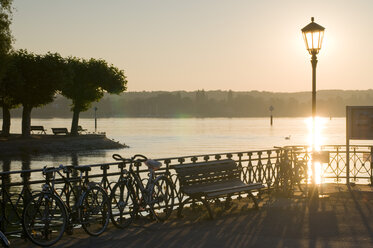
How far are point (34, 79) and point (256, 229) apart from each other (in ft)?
177

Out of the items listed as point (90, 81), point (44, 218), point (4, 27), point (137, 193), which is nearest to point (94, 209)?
point (44, 218)

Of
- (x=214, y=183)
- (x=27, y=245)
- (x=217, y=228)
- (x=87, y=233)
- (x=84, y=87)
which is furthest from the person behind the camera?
(x=84, y=87)

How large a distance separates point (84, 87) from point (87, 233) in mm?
66066

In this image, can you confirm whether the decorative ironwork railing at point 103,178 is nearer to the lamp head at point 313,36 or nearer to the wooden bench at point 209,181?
the wooden bench at point 209,181

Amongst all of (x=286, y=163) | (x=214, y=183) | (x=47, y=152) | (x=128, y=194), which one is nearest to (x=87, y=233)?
(x=128, y=194)

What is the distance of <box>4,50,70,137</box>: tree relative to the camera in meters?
61.1

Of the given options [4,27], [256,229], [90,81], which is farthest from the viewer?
[90,81]

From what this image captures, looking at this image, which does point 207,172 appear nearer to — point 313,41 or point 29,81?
point 313,41

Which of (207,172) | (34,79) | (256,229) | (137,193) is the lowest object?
(256,229)

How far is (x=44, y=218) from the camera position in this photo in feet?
30.8

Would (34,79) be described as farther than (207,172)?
Yes

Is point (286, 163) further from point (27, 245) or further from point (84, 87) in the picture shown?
point (84, 87)

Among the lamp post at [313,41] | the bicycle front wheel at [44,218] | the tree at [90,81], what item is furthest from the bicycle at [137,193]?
the tree at [90,81]

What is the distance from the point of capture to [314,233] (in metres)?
10.3
